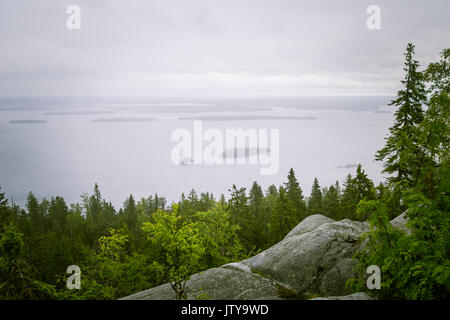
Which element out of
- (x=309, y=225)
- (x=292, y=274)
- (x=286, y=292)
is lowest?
(x=286, y=292)

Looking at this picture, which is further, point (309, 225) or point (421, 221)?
point (309, 225)

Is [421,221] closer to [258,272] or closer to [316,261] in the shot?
[316,261]

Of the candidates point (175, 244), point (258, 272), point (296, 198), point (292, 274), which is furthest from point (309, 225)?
point (296, 198)

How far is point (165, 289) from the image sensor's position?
18828mm

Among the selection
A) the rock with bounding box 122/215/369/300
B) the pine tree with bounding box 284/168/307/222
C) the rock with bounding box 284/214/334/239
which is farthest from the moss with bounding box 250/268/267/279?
the pine tree with bounding box 284/168/307/222

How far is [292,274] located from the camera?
61.7 feet

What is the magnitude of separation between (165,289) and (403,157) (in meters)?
16.7

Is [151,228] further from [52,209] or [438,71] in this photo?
[52,209]

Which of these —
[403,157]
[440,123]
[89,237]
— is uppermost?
[440,123]

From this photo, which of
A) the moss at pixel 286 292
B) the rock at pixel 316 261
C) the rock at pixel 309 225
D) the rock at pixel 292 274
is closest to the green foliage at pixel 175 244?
the rock at pixel 292 274

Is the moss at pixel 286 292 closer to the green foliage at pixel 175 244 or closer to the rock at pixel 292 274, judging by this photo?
Answer: the rock at pixel 292 274

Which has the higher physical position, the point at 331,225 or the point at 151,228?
the point at 151,228

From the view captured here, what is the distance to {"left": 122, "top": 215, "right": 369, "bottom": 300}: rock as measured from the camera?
17734 millimetres
